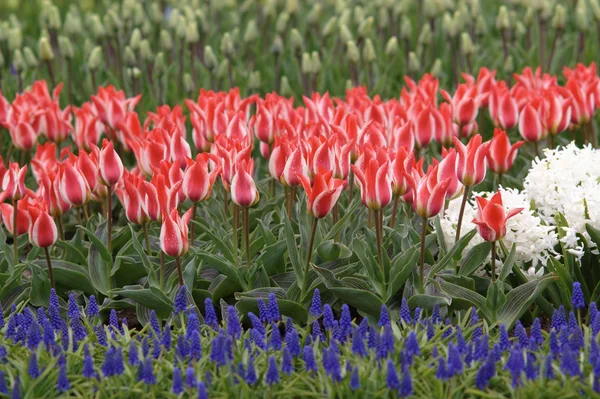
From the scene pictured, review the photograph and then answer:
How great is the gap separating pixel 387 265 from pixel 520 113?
1.68m

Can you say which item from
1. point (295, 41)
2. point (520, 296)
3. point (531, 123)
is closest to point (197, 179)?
point (520, 296)

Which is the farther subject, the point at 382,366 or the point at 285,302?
the point at 285,302

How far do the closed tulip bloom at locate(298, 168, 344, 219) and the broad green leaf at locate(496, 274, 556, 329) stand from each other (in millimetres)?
837

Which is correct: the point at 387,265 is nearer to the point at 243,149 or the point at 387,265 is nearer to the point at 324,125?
the point at 243,149

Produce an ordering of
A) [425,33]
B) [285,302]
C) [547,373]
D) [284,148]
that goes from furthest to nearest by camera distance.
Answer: [425,33]
[284,148]
[285,302]
[547,373]

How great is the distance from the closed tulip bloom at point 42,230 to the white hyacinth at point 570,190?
2158mm

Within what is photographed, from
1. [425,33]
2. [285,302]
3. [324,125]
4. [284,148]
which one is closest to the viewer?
[285,302]

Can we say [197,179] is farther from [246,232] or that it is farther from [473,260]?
[473,260]

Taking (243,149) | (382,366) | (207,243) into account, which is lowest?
(207,243)

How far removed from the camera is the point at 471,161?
3908mm

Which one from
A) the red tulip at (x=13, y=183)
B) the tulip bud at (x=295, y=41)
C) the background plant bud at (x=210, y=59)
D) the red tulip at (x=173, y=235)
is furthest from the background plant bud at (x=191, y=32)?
the red tulip at (x=173, y=235)

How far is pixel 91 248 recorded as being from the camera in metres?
4.30

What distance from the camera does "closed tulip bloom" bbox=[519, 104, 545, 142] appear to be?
198 inches

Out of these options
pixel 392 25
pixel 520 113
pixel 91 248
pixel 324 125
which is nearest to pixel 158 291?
pixel 91 248
